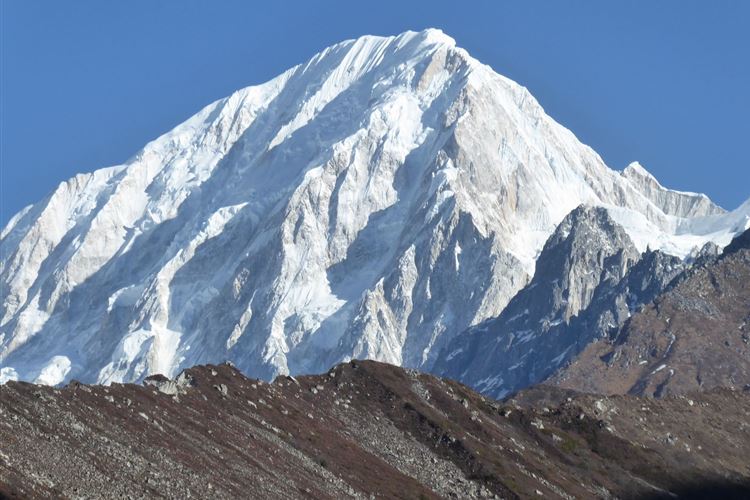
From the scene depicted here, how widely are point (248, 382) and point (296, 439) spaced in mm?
14338

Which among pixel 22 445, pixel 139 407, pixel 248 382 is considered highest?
pixel 248 382

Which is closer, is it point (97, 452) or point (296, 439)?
point (97, 452)

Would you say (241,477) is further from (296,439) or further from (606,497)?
(606,497)

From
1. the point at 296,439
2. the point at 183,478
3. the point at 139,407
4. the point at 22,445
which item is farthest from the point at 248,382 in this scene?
the point at 22,445

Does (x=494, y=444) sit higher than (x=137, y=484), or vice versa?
(x=494, y=444)

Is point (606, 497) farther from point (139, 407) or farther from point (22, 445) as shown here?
point (22, 445)

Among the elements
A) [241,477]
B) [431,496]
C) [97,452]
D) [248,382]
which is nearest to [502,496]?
[431,496]

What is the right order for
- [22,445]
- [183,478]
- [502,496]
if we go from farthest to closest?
[502,496]
[183,478]
[22,445]

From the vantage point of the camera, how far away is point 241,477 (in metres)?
150

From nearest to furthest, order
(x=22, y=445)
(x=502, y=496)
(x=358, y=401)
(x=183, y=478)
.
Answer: (x=22, y=445) < (x=183, y=478) < (x=502, y=496) < (x=358, y=401)

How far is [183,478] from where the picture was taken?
14075 centimetres

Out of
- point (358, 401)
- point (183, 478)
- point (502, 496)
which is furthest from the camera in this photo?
point (358, 401)

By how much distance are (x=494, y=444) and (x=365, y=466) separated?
26576mm

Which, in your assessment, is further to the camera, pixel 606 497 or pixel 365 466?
pixel 606 497
